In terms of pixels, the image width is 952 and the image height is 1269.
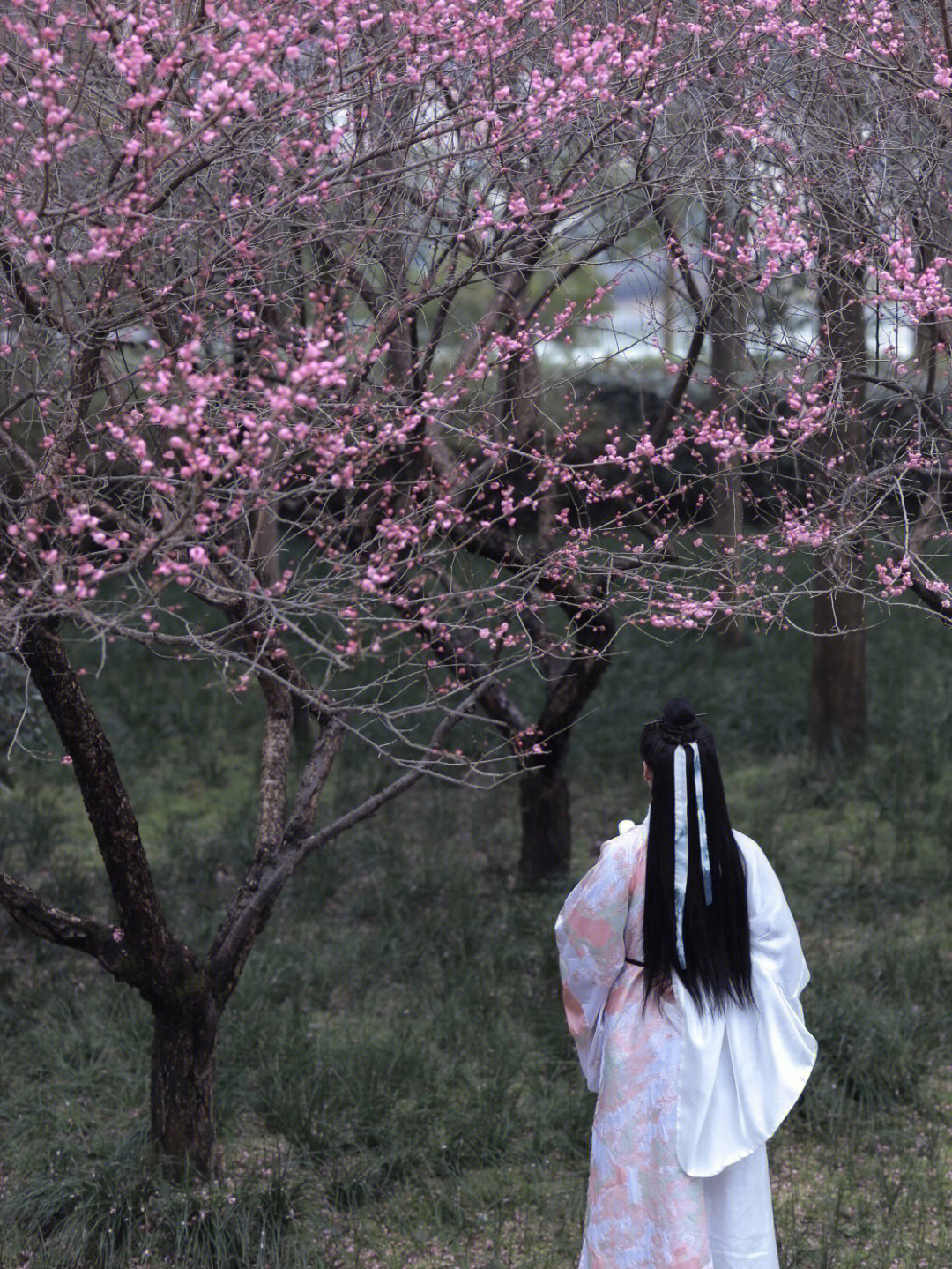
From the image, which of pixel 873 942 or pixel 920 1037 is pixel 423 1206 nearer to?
pixel 920 1037

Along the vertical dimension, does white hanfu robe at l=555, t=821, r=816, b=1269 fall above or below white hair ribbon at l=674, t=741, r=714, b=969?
below

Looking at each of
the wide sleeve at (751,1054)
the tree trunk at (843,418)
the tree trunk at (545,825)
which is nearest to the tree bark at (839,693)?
the tree trunk at (545,825)

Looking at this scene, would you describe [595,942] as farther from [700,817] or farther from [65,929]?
[65,929]

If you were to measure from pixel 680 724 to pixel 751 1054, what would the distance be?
834mm

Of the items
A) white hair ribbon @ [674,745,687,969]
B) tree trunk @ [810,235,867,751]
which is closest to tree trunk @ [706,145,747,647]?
tree trunk @ [810,235,867,751]

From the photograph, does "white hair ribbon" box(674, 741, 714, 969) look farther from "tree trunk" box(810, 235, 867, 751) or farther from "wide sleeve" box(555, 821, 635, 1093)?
"tree trunk" box(810, 235, 867, 751)

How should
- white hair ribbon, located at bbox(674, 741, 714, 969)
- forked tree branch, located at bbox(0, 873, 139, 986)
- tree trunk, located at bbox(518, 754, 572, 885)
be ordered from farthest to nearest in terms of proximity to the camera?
tree trunk, located at bbox(518, 754, 572, 885)
forked tree branch, located at bbox(0, 873, 139, 986)
white hair ribbon, located at bbox(674, 741, 714, 969)

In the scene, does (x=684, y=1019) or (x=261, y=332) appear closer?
(x=684, y=1019)

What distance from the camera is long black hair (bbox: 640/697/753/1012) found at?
2.97 metres

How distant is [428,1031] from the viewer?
5.60 m

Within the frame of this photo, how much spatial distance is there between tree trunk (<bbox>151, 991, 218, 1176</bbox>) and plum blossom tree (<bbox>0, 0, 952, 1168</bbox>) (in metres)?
0.01

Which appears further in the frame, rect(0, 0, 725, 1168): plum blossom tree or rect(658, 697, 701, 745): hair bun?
rect(658, 697, 701, 745): hair bun

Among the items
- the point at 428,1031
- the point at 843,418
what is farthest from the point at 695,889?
the point at 428,1031

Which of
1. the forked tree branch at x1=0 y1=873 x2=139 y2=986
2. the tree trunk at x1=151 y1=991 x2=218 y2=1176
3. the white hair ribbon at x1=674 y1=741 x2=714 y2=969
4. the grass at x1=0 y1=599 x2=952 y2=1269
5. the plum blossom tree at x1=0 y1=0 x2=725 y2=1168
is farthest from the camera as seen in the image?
the tree trunk at x1=151 y1=991 x2=218 y2=1176
